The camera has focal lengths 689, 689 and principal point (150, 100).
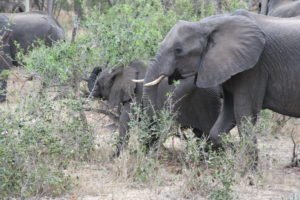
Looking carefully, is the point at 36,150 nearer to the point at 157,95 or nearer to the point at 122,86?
the point at 157,95

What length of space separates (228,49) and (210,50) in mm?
183

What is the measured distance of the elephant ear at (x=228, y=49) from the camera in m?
6.70

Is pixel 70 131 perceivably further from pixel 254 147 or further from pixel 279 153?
pixel 279 153

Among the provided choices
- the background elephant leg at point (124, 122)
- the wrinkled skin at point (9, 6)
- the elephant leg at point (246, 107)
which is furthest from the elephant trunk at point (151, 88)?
the wrinkled skin at point (9, 6)

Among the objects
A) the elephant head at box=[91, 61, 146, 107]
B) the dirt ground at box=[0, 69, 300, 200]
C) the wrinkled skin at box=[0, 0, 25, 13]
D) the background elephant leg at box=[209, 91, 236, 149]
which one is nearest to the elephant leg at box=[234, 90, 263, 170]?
the background elephant leg at box=[209, 91, 236, 149]

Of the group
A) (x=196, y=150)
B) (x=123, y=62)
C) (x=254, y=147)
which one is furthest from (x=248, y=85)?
(x=123, y=62)

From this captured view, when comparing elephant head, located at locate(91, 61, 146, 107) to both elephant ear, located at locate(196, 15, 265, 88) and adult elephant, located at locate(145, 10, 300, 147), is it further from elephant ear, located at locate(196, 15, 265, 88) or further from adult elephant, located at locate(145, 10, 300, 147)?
elephant ear, located at locate(196, 15, 265, 88)

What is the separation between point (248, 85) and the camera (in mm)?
6762

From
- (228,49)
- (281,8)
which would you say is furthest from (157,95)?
(281,8)

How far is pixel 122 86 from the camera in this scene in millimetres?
8070

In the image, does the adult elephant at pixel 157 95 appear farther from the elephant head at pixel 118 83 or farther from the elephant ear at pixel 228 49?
the elephant ear at pixel 228 49

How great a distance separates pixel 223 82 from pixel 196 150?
41.6 inches

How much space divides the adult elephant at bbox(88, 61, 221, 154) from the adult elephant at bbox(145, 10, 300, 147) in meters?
0.33

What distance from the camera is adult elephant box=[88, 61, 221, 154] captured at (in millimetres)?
7406
